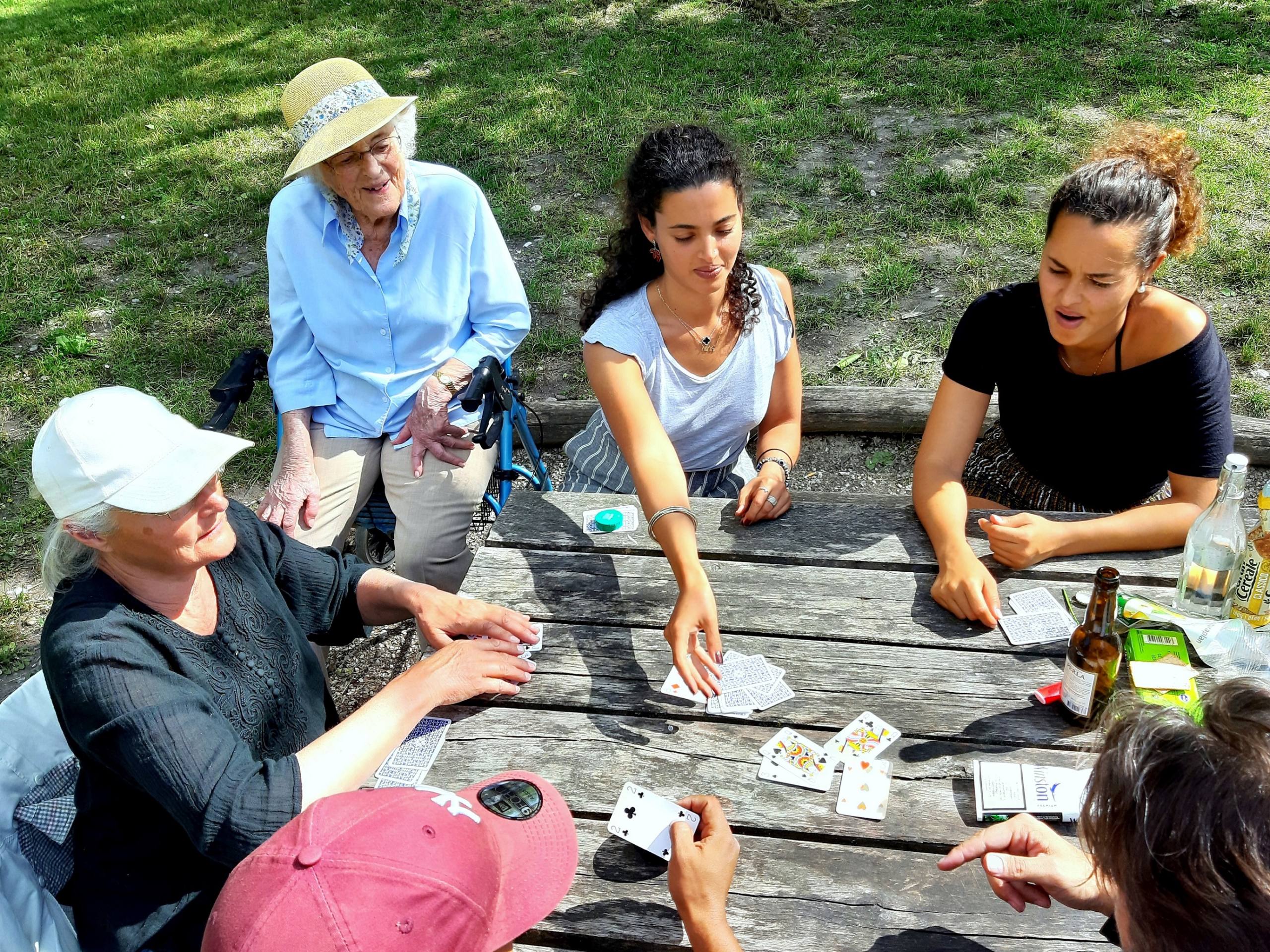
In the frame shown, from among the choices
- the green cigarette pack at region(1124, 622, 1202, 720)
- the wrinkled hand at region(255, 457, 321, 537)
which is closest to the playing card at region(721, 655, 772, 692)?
the green cigarette pack at region(1124, 622, 1202, 720)

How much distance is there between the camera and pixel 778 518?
2.55m

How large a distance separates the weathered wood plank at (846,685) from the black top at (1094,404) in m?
0.86

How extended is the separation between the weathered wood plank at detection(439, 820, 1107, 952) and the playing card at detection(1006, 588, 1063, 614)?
73cm

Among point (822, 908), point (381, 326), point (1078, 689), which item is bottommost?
point (822, 908)

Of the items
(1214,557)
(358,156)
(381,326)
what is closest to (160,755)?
(381,326)

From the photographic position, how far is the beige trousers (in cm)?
325

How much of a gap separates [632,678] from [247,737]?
0.83 m

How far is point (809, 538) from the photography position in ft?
8.09

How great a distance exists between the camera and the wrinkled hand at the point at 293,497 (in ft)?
10.5

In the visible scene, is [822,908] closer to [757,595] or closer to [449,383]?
[757,595]

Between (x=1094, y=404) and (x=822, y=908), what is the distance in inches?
68.0

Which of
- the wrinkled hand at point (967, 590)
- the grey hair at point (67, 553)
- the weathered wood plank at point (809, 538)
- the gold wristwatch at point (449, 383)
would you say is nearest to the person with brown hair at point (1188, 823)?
the wrinkled hand at point (967, 590)

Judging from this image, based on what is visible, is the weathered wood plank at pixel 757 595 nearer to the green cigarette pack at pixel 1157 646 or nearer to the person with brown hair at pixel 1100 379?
the person with brown hair at pixel 1100 379

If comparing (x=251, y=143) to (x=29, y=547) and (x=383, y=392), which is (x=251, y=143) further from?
(x=383, y=392)
